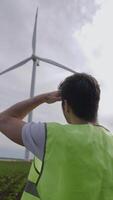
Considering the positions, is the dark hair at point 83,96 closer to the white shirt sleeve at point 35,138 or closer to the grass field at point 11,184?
the white shirt sleeve at point 35,138

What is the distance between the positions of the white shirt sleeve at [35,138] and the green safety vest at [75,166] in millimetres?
42

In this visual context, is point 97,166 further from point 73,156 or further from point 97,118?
point 97,118

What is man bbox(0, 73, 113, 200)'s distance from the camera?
3.15 meters

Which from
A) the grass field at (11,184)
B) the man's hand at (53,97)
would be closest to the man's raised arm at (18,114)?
the man's hand at (53,97)

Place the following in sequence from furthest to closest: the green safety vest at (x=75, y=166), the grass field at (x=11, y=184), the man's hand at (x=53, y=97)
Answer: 1. the grass field at (x=11, y=184)
2. the man's hand at (x=53, y=97)
3. the green safety vest at (x=75, y=166)

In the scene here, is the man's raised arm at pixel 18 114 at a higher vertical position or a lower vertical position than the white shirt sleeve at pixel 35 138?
higher

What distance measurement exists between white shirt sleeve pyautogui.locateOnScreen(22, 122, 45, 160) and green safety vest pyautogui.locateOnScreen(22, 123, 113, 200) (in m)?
0.04

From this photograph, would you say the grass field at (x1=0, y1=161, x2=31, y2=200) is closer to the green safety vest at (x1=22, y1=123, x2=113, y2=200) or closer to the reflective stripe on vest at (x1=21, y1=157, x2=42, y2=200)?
the reflective stripe on vest at (x1=21, y1=157, x2=42, y2=200)

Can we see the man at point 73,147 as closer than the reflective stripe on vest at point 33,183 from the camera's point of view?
Yes

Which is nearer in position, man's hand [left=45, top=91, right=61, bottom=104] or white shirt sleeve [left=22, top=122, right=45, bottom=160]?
white shirt sleeve [left=22, top=122, right=45, bottom=160]

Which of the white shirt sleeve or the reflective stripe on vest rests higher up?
the white shirt sleeve

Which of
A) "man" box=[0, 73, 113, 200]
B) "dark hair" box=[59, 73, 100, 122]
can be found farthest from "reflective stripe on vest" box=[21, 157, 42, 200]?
"dark hair" box=[59, 73, 100, 122]

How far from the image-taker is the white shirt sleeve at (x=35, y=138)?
326cm

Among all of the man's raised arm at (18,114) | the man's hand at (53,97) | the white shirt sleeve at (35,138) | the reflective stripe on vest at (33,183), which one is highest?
the man's hand at (53,97)
